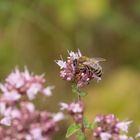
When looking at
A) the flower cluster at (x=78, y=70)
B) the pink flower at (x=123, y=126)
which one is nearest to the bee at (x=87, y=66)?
the flower cluster at (x=78, y=70)

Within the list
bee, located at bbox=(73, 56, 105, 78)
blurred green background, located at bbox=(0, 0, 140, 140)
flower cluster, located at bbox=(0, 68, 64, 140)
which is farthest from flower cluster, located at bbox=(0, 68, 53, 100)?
blurred green background, located at bbox=(0, 0, 140, 140)

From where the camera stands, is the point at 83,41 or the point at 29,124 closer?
the point at 29,124

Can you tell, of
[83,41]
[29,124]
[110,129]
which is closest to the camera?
[29,124]

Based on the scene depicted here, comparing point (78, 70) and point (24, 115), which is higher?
point (78, 70)

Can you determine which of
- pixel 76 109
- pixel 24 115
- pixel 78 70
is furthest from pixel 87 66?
pixel 24 115

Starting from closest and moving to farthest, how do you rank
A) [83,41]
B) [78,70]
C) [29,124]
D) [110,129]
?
[29,124]
[110,129]
[78,70]
[83,41]

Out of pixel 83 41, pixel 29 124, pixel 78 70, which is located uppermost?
pixel 83 41

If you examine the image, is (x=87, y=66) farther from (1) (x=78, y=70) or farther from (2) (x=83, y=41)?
(2) (x=83, y=41)
